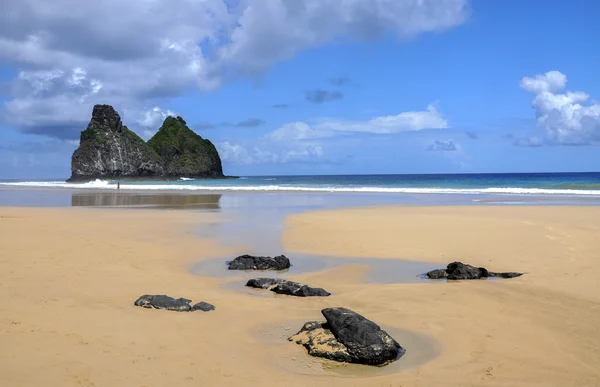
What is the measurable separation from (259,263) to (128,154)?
4484 inches

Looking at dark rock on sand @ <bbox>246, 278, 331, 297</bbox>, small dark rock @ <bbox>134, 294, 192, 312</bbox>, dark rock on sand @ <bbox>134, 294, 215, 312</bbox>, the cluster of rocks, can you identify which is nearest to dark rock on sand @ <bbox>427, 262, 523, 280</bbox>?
dark rock on sand @ <bbox>246, 278, 331, 297</bbox>

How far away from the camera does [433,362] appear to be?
514 centimetres

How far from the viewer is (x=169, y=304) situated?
6867 mm

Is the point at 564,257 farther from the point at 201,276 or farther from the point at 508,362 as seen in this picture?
the point at 201,276

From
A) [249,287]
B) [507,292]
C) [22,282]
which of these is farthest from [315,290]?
[22,282]

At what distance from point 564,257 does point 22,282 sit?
1136 cm

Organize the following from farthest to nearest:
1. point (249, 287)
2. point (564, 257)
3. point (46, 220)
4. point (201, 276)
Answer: point (46, 220) < point (564, 257) < point (201, 276) < point (249, 287)

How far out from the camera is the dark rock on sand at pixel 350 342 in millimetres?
5094

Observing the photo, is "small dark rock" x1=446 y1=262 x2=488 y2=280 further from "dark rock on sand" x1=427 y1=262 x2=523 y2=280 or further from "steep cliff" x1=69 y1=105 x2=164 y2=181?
"steep cliff" x1=69 y1=105 x2=164 y2=181

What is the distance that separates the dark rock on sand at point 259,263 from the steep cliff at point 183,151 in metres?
119

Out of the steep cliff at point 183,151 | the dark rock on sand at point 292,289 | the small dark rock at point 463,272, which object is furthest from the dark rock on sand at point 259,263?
the steep cliff at point 183,151

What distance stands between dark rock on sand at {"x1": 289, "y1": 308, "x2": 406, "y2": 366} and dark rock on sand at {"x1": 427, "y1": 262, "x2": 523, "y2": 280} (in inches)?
163

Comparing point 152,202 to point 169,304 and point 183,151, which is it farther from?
point 183,151

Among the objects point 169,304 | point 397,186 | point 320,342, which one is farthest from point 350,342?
point 397,186
